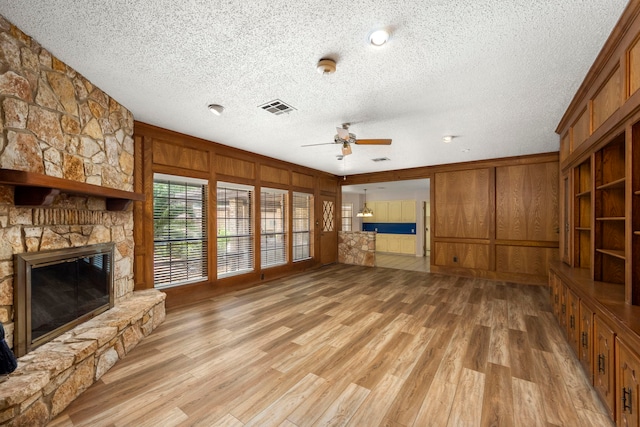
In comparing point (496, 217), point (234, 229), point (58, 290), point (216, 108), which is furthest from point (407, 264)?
point (58, 290)

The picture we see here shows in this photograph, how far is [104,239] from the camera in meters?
2.88

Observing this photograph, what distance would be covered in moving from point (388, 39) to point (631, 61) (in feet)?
5.23

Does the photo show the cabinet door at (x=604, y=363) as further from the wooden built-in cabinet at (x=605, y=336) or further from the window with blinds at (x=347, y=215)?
the window with blinds at (x=347, y=215)

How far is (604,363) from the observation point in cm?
180

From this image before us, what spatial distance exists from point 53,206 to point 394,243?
9.38 m

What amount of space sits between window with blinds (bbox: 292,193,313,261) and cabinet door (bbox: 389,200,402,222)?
449 centimetres

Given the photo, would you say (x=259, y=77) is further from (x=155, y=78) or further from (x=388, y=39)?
(x=388, y=39)

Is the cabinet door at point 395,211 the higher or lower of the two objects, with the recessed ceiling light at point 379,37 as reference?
lower

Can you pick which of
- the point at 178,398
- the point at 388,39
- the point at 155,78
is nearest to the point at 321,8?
the point at 388,39

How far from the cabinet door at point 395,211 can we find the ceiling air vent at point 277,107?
7741 millimetres

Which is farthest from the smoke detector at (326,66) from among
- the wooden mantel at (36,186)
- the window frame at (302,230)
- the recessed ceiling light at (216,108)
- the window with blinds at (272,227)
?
the window frame at (302,230)

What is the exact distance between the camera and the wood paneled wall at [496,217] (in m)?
5.26

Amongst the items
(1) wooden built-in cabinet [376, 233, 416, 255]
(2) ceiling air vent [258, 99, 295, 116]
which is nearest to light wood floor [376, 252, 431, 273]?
(1) wooden built-in cabinet [376, 233, 416, 255]

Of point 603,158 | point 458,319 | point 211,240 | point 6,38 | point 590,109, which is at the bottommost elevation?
point 458,319
